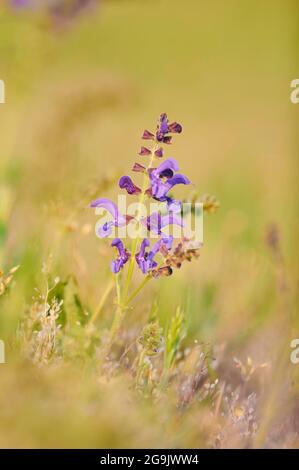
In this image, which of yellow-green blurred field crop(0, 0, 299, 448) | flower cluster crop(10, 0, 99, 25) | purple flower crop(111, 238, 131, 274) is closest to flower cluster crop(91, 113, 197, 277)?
purple flower crop(111, 238, 131, 274)

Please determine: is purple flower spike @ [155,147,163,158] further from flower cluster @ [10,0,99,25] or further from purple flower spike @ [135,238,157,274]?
flower cluster @ [10,0,99,25]

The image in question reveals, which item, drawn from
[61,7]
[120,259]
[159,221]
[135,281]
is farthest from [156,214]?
[61,7]

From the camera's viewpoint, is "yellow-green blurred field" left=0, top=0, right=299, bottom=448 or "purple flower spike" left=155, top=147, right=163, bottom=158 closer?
"yellow-green blurred field" left=0, top=0, right=299, bottom=448

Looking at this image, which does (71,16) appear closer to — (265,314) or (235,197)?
(235,197)

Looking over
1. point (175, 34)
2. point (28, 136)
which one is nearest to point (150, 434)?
point (28, 136)

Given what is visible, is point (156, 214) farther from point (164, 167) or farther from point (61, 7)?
point (61, 7)
